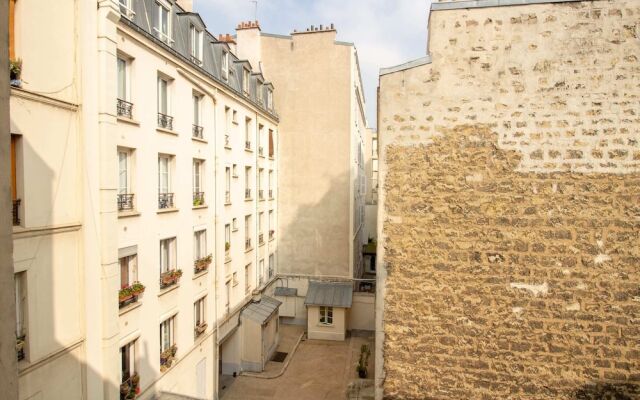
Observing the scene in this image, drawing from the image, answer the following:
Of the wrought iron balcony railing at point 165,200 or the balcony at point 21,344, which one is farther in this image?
the wrought iron balcony railing at point 165,200

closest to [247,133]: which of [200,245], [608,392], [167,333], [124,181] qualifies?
[200,245]

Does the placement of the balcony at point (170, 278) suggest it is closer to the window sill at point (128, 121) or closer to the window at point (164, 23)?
the window sill at point (128, 121)

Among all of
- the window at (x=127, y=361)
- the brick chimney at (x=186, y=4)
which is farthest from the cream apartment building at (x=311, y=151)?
the window at (x=127, y=361)

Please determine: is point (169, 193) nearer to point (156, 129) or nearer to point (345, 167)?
point (156, 129)

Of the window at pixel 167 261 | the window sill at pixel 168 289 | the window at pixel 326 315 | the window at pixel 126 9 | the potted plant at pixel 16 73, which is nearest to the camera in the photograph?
the potted plant at pixel 16 73

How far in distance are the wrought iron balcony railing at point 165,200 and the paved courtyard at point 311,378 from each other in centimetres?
846

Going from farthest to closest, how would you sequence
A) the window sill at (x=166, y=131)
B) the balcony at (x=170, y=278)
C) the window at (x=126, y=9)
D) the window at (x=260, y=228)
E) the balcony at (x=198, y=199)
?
the window at (x=260, y=228) → the balcony at (x=198, y=199) → the balcony at (x=170, y=278) → the window sill at (x=166, y=131) → the window at (x=126, y=9)

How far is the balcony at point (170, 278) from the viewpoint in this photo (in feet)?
39.2

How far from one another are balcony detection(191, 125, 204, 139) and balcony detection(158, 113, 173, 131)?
134cm

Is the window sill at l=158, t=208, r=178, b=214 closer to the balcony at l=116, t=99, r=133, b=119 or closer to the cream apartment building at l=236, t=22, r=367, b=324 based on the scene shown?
the balcony at l=116, t=99, r=133, b=119

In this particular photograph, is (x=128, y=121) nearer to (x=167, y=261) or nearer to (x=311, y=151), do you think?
(x=167, y=261)

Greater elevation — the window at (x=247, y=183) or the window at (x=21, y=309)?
the window at (x=247, y=183)

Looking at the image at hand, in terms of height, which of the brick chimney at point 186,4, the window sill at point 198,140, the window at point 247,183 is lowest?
the window at point 247,183

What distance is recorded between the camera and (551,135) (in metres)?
5.66
